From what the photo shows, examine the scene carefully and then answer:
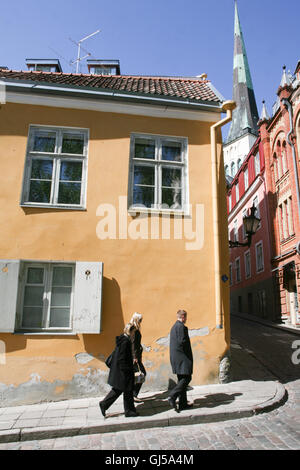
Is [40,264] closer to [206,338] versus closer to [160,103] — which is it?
[206,338]

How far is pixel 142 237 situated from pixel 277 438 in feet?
14.4

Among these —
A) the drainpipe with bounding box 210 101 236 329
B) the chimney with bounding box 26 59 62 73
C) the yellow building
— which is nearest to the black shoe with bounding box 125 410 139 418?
the yellow building

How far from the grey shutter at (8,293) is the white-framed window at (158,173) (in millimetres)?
2823

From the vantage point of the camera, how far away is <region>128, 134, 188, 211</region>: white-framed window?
25.7ft

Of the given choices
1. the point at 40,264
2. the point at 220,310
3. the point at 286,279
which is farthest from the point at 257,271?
the point at 40,264

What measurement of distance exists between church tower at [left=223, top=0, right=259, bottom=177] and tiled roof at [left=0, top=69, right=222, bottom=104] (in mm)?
37374

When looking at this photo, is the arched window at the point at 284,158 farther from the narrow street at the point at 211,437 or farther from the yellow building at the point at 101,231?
the narrow street at the point at 211,437

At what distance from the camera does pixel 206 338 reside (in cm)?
726

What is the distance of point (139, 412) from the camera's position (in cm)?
566

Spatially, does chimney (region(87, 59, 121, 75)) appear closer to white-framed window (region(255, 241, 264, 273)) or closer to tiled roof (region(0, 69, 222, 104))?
tiled roof (region(0, 69, 222, 104))

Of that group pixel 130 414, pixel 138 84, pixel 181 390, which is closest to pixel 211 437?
pixel 181 390

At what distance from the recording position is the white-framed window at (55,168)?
7492mm

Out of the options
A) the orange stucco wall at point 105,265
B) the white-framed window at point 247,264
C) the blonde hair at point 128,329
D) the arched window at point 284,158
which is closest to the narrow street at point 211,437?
the blonde hair at point 128,329

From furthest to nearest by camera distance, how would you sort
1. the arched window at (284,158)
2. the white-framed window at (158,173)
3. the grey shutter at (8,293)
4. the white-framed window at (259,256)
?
1. the white-framed window at (259,256)
2. the arched window at (284,158)
3. the white-framed window at (158,173)
4. the grey shutter at (8,293)
